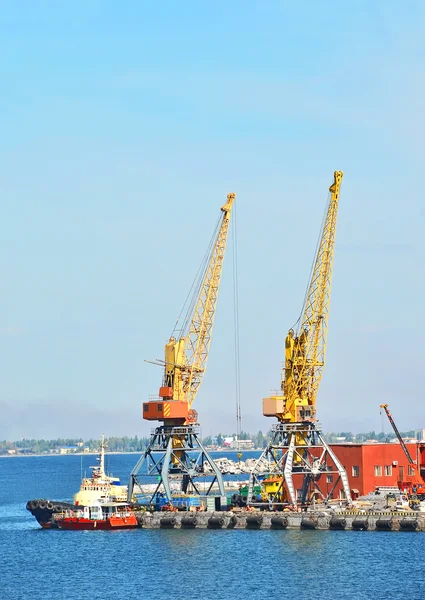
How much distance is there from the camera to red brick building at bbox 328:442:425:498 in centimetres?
11150

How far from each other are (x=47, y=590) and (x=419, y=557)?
942 inches

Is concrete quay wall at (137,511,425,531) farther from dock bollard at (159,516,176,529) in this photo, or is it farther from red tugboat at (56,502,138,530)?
red tugboat at (56,502,138,530)

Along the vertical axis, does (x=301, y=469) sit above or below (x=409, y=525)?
above

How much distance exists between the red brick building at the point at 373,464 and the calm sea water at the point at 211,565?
53.8 feet

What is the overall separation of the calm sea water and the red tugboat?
914 mm

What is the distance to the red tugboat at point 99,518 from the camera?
102094 millimetres

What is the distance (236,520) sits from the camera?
100500 millimetres

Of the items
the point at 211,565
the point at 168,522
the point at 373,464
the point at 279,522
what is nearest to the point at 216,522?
the point at 168,522

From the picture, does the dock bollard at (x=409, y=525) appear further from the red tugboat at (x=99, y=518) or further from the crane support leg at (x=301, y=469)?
the red tugboat at (x=99, y=518)

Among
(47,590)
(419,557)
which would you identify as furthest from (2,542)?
(419,557)

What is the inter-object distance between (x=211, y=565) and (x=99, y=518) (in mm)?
23261

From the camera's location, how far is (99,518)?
10300cm

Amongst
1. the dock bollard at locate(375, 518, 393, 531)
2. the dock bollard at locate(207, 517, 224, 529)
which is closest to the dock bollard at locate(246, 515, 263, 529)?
the dock bollard at locate(207, 517, 224, 529)

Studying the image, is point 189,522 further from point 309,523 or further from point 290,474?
point 290,474
